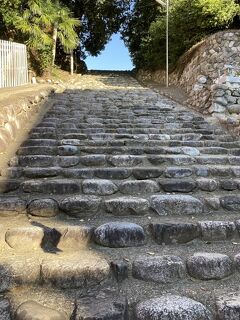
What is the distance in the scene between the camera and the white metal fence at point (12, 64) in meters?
8.34

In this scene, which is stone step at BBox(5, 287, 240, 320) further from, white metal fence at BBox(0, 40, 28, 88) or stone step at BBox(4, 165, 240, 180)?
white metal fence at BBox(0, 40, 28, 88)

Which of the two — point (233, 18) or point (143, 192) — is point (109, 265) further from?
point (233, 18)

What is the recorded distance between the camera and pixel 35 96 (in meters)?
5.86

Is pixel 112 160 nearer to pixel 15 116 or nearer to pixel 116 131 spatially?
pixel 116 131

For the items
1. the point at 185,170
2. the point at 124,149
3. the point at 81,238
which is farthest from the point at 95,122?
the point at 81,238

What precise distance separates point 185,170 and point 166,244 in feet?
4.01

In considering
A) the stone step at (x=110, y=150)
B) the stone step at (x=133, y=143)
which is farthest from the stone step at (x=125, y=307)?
the stone step at (x=133, y=143)

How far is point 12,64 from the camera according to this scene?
897 centimetres

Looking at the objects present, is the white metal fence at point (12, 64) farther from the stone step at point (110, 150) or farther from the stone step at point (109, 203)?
the stone step at point (109, 203)

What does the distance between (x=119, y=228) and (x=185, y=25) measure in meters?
9.85

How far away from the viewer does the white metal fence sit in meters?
8.34

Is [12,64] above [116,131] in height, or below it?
above

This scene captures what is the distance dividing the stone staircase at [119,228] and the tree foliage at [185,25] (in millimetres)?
6639

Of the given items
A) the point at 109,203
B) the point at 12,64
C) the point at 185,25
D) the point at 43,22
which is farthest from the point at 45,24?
the point at 109,203
